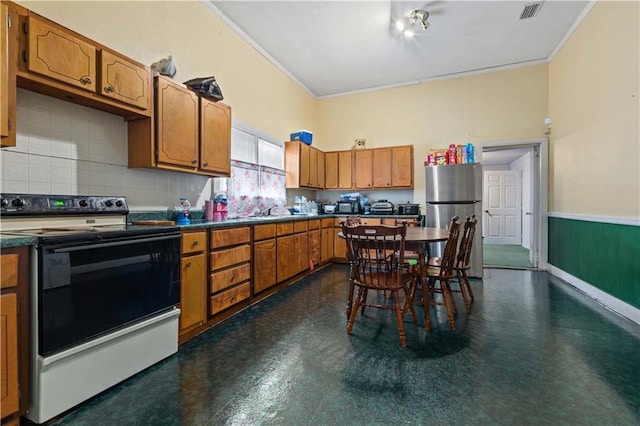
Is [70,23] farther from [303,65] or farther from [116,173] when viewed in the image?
[303,65]

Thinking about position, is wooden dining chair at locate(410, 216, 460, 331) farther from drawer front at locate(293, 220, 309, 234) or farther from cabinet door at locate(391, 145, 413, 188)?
cabinet door at locate(391, 145, 413, 188)

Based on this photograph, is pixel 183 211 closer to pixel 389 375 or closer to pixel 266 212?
pixel 266 212

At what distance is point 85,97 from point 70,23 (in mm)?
635

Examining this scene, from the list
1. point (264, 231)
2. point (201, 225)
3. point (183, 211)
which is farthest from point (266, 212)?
point (201, 225)

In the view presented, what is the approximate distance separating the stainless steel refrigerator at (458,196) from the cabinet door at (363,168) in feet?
4.02

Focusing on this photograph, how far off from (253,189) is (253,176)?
19 cm

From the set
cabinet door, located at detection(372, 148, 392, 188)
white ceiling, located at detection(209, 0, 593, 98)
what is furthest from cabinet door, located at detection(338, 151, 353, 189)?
white ceiling, located at detection(209, 0, 593, 98)

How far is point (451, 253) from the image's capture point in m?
2.71

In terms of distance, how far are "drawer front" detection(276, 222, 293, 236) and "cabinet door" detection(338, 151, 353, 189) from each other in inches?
81.9

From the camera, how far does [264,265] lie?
3.30 meters

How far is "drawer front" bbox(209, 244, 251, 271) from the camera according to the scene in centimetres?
258

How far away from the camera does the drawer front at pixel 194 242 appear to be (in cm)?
227

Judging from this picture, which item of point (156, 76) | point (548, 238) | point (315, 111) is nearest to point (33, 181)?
point (156, 76)

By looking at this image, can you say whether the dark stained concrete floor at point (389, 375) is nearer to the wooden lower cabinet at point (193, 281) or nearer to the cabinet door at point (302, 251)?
the wooden lower cabinet at point (193, 281)
